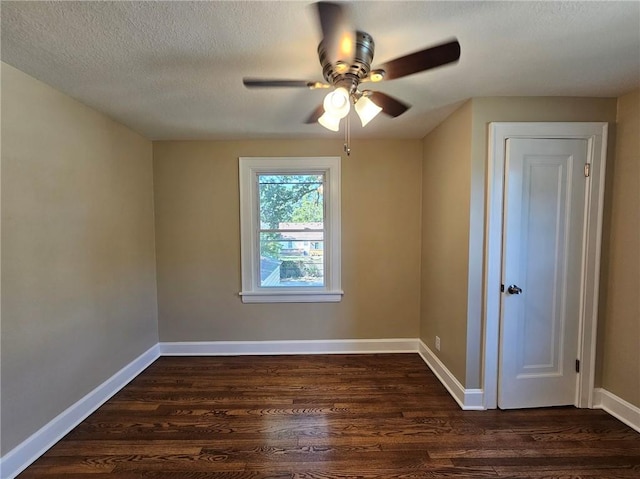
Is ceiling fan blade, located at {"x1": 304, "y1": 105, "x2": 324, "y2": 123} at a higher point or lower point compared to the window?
higher

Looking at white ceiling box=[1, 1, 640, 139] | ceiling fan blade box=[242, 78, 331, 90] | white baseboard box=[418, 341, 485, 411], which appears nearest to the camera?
white ceiling box=[1, 1, 640, 139]

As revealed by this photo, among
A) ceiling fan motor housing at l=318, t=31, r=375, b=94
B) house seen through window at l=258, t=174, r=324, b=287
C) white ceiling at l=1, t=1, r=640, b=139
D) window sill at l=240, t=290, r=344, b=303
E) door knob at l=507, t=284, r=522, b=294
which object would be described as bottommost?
window sill at l=240, t=290, r=344, b=303

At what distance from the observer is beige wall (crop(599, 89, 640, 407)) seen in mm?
1936

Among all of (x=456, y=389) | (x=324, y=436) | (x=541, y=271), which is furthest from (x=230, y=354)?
(x=541, y=271)

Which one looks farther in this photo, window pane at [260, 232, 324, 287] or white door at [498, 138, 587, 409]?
window pane at [260, 232, 324, 287]

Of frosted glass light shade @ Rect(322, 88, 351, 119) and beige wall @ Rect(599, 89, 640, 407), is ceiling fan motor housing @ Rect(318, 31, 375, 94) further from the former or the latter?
beige wall @ Rect(599, 89, 640, 407)

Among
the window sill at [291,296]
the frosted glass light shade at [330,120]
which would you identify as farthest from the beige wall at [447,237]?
the frosted glass light shade at [330,120]

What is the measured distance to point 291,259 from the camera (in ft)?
10.3

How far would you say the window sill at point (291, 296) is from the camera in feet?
10.0

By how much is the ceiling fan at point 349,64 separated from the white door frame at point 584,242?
104 cm

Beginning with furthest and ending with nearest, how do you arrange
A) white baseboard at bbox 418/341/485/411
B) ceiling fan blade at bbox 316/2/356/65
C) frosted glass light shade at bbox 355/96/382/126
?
white baseboard at bbox 418/341/485/411, frosted glass light shade at bbox 355/96/382/126, ceiling fan blade at bbox 316/2/356/65

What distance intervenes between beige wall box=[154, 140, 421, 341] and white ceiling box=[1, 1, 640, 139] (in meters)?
0.82

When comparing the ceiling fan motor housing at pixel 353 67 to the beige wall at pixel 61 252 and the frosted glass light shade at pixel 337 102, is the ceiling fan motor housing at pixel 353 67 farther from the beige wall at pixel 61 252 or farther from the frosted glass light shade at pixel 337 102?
the beige wall at pixel 61 252

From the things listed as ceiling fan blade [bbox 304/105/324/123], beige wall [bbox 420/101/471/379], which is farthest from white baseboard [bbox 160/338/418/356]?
ceiling fan blade [bbox 304/105/324/123]
